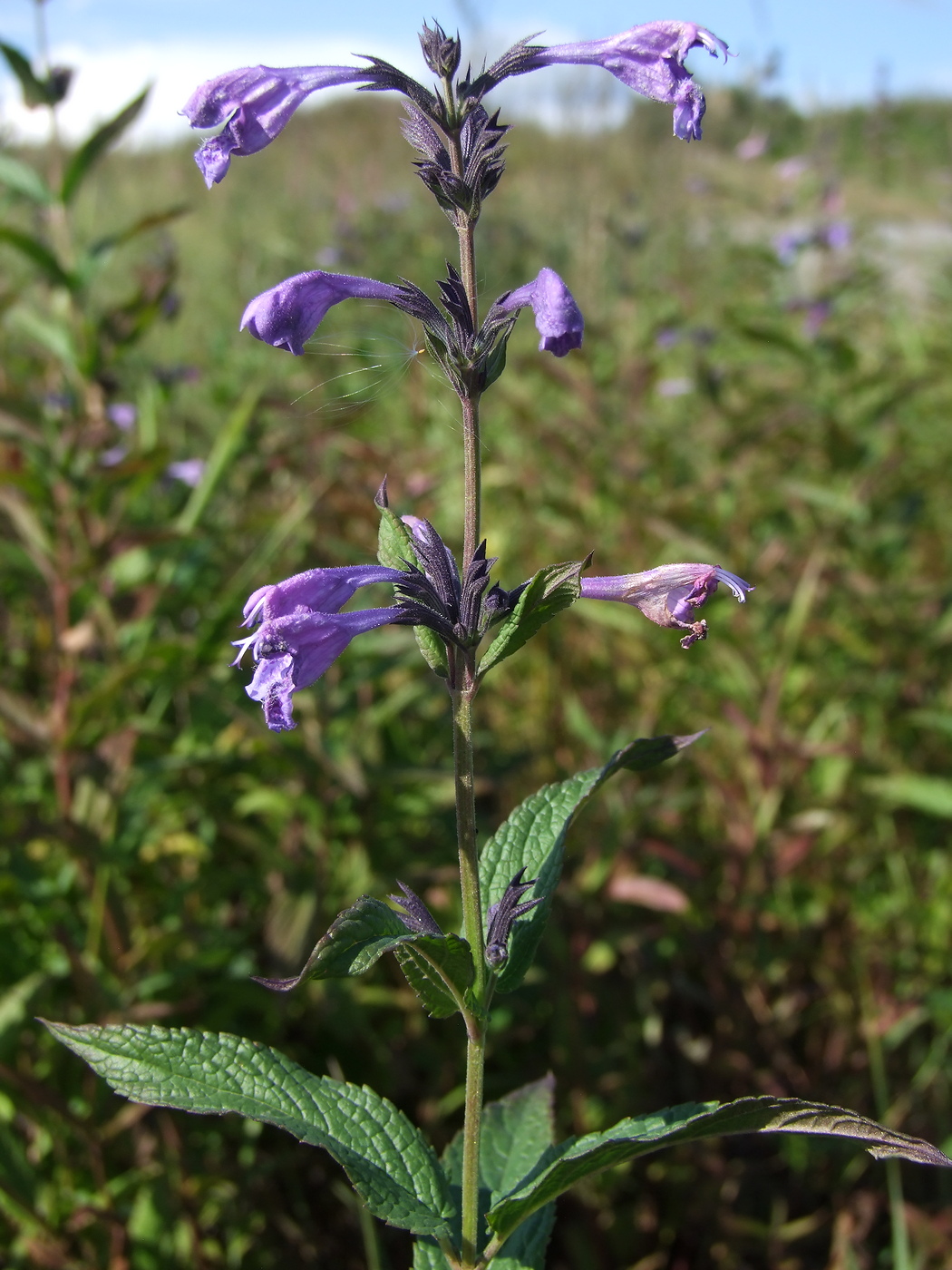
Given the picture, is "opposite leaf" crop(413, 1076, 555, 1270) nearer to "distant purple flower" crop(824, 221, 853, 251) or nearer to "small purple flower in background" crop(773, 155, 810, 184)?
"distant purple flower" crop(824, 221, 853, 251)

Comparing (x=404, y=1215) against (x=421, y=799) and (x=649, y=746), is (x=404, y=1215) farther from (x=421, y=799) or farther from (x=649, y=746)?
(x=421, y=799)

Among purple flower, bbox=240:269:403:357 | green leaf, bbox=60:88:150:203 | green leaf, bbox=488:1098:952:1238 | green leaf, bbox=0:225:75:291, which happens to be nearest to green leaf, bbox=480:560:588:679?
purple flower, bbox=240:269:403:357

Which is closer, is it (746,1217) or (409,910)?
(409,910)

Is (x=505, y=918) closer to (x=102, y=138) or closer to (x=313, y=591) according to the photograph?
(x=313, y=591)

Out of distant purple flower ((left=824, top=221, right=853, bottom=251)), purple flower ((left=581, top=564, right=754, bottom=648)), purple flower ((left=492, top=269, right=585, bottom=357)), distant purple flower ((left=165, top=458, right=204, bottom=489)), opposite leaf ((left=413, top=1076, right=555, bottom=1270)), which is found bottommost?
opposite leaf ((left=413, top=1076, right=555, bottom=1270))

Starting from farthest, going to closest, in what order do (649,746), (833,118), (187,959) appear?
(833,118)
(187,959)
(649,746)

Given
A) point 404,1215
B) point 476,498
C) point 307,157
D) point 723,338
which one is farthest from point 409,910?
point 307,157

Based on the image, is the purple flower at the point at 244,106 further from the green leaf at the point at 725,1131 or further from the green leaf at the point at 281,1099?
the green leaf at the point at 725,1131

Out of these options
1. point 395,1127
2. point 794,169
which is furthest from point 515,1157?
point 794,169

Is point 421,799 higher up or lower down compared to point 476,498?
lower down
